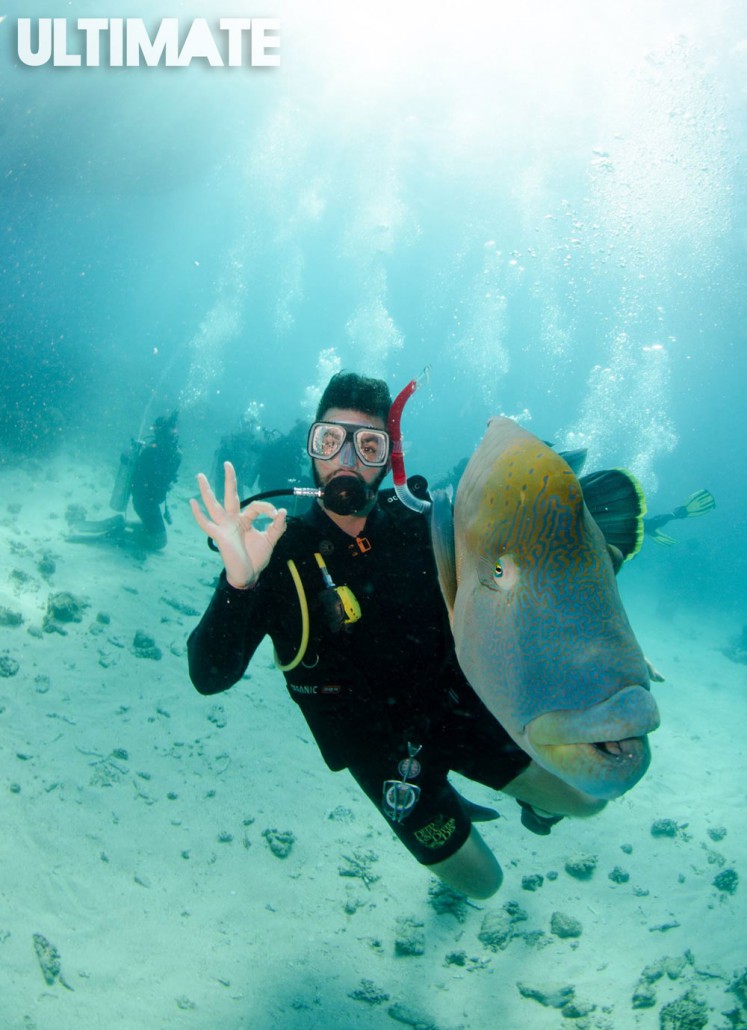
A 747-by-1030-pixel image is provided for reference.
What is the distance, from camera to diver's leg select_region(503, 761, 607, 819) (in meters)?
2.97

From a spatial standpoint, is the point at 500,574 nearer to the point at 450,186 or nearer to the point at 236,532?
the point at 236,532

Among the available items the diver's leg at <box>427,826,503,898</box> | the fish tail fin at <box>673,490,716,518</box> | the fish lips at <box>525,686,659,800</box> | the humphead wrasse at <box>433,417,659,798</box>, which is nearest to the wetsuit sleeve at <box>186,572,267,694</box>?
the humphead wrasse at <box>433,417,659,798</box>

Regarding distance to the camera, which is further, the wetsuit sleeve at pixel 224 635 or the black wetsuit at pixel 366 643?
the black wetsuit at pixel 366 643

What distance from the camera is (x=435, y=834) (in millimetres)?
3074

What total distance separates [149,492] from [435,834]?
9.34 m

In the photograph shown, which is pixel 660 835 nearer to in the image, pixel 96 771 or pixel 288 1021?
pixel 288 1021

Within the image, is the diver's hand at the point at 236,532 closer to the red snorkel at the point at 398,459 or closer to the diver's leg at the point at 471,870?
the red snorkel at the point at 398,459

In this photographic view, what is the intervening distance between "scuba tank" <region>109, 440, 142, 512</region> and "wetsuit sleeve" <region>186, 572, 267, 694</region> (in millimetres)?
9368

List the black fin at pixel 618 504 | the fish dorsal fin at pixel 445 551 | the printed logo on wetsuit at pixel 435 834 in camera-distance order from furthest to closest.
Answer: the printed logo on wetsuit at pixel 435 834
the black fin at pixel 618 504
the fish dorsal fin at pixel 445 551

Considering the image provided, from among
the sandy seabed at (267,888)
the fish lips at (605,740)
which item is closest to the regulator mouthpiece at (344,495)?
the fish lips at (605,740)

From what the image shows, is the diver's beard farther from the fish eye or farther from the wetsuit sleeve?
the fish eye

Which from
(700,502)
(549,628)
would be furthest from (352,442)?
(700,502)

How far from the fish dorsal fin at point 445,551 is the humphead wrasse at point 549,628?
45 mm

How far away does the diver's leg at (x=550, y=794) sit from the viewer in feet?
9.75
